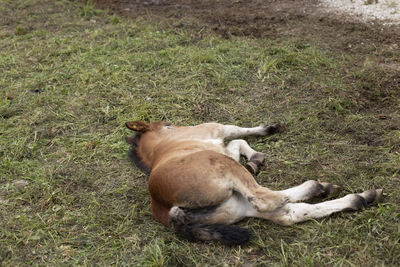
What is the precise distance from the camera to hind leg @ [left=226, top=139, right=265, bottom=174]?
13.7 ft

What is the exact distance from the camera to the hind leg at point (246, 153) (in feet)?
13.7

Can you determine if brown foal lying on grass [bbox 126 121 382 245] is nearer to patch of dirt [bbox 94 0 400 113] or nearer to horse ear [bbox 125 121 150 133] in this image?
horse ear [bbox 125 121 150 133]

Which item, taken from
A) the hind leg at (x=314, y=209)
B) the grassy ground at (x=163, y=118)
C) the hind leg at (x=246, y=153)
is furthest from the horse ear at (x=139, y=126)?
the hind leg at (x=314, y=209)

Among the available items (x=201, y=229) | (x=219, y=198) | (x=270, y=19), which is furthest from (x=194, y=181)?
(x=270, y=19)

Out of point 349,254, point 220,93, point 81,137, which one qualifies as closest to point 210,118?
point 220,93

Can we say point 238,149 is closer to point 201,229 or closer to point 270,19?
point 201,229

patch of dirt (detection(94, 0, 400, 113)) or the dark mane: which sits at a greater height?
patch of dirt (detection(94, 0, 400, 113))

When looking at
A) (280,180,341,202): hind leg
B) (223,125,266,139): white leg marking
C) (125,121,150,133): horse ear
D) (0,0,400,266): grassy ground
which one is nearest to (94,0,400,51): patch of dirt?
(0,0,400,266): grassy ground

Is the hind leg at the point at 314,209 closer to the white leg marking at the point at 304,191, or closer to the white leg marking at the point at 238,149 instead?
the white leg marking at the point at 304,191

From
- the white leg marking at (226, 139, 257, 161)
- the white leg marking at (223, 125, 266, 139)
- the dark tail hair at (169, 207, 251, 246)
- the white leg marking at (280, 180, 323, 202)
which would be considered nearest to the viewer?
the dark tail hair at (169, 207, 251, 246)

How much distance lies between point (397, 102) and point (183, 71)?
9.52ft

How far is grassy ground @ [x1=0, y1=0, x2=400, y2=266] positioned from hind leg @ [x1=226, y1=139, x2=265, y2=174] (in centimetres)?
12

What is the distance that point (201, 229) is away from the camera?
10.9 feet

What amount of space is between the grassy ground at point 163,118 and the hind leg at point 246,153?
0.38ft
